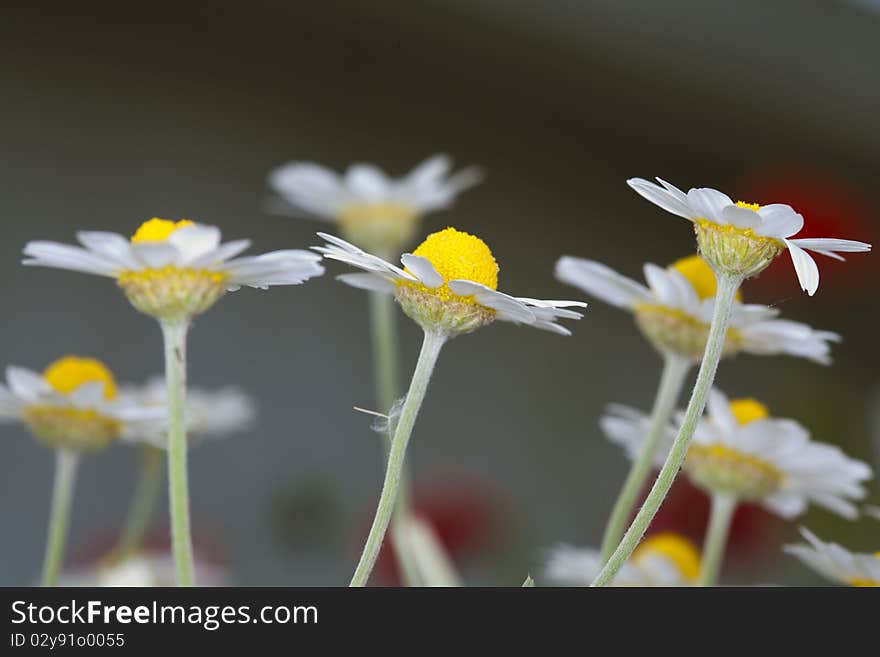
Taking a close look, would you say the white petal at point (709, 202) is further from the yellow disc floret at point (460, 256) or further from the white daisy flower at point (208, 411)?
the white daisy flower at point (208, 411)

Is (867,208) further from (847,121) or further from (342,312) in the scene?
(342,312)

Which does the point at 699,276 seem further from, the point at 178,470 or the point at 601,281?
the point at 178,470

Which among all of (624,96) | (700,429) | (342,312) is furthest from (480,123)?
(700,429)

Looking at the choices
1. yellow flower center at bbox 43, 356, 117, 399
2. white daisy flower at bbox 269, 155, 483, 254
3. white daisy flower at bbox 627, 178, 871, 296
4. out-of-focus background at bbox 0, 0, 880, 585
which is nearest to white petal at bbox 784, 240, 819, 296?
white daisy flower at bbox 627, 178, 871, 296

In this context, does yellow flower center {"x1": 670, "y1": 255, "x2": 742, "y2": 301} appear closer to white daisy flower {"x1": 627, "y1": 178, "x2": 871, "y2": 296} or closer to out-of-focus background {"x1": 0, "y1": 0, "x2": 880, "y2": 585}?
white daisy flower {"x1": 627, "y1": 178, "x2": 871, "y2": 296}

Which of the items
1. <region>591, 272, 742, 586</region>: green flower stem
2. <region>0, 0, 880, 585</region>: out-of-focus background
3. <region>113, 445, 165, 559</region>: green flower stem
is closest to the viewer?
<region>591, 272, 742, 586</region>: green flower stem

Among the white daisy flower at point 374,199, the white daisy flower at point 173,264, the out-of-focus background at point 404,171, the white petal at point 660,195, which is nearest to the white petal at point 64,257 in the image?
the white daisy flower at point 173,264

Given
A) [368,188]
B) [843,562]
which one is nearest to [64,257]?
[843,562]
